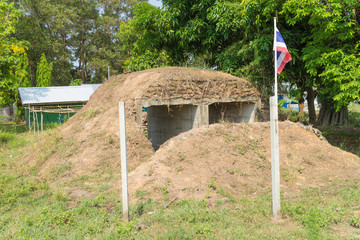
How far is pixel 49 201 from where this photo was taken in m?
6.94

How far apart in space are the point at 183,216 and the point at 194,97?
6679mm

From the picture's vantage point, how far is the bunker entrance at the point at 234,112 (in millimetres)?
13305

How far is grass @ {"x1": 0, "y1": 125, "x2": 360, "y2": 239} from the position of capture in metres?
5.03

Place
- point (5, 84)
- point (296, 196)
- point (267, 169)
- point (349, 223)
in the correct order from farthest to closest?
point (5, 84), point (267, 169), point (296, 196), point (349, 223)

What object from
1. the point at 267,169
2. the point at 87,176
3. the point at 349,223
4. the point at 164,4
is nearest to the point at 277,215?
the point at 349,223

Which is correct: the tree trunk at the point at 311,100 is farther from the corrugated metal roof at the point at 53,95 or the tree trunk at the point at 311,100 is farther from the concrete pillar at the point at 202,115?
the corrugated metal roof at the point at 53,95

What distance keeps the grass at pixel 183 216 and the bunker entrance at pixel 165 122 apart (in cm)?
608

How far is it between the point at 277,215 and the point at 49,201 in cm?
506

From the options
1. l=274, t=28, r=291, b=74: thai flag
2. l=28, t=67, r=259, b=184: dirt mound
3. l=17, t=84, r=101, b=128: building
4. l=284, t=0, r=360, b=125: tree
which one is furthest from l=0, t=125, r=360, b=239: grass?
l=17, t=84, r=101, b=128: building

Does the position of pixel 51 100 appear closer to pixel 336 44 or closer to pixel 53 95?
pixel 53 95

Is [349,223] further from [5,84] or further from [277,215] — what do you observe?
[5,84]

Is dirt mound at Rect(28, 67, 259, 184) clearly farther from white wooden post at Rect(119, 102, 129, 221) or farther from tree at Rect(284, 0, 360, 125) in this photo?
tree at Rect(284, 0, 360, 125)

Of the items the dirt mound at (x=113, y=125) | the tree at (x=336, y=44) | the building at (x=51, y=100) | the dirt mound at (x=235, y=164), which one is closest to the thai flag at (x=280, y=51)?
the dirt mound at (x=235, y=164)

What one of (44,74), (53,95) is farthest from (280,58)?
(44,74)
